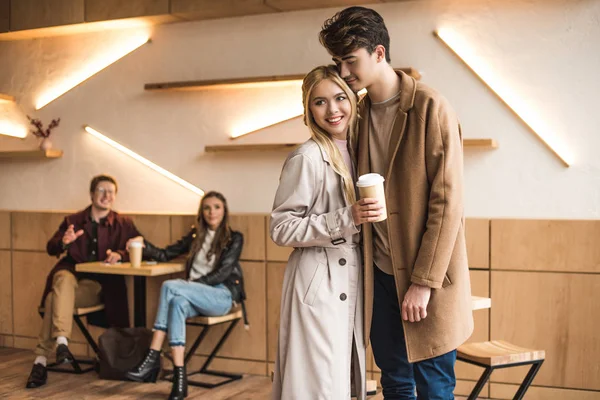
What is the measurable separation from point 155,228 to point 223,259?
77 centimetres

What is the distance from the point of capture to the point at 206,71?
506cm

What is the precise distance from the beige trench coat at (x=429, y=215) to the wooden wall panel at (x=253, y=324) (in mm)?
2648

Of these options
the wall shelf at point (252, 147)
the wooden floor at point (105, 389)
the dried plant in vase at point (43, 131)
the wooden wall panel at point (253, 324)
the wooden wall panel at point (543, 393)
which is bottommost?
the wooden floor at point (105, 389)

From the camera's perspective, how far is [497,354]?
3236 mm

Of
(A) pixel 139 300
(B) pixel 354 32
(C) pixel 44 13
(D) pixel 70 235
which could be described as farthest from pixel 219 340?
(B) pixel 354 32

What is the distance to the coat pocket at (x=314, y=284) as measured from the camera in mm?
2367

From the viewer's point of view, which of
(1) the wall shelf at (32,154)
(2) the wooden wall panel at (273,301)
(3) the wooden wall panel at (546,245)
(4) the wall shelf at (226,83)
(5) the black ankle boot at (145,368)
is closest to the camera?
(3) the wooden wall panel at (546,245)

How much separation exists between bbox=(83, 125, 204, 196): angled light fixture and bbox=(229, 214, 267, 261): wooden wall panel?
1.28ft

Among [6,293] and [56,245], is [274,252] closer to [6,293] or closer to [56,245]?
[56,245]

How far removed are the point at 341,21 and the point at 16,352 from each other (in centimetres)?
433

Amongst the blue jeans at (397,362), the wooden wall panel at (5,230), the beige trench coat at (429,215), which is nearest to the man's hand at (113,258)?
the wooden wall panel at (5,230)

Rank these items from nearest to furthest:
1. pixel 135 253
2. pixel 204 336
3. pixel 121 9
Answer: pixel 135 253
pixel 204 336
pixel 121 9

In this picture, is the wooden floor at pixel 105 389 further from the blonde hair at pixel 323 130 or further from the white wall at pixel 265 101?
the blonde hair at pixel 323 130

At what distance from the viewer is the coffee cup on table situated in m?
4.66
